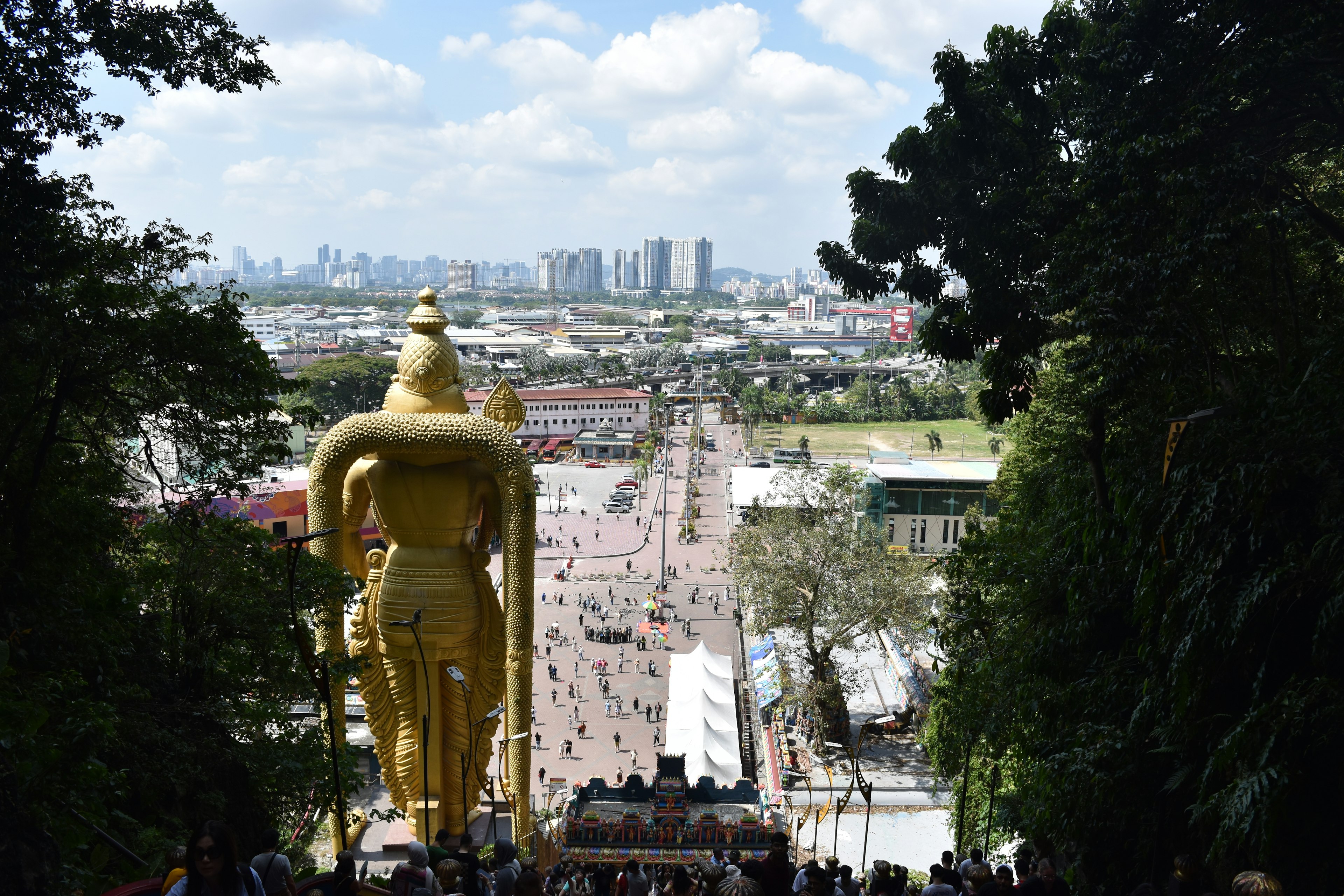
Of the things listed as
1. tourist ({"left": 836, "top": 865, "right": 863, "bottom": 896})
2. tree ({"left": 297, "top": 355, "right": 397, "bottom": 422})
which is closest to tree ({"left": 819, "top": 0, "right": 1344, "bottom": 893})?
tourist ({"left": 836, "top": 865, "right": 863, "bottom": 896})

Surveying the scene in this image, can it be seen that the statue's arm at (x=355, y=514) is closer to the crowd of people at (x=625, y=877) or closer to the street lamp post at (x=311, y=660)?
the street lamp post at (x=311, y=660)

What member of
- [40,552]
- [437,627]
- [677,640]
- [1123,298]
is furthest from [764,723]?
[40,552]

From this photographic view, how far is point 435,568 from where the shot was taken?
9.62 meters

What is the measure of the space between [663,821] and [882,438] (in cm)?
5343

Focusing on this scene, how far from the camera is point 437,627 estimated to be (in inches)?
381

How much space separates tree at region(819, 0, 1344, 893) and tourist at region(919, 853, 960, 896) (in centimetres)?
114

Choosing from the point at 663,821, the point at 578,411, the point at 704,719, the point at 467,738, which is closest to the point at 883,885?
the point at 467,738

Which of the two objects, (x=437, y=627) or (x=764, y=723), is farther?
(x=764, y=723)

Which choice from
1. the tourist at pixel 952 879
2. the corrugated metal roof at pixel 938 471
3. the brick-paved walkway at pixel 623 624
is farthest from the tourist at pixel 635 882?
the corrugated metal roof at pixel 938 471

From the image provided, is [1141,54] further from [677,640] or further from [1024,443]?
[677,640]

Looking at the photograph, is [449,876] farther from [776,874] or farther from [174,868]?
[776,874]

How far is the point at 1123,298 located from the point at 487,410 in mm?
5892

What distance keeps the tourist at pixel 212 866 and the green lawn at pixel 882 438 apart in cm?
5209

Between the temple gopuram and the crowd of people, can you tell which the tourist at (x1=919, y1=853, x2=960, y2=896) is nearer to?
the crowd of people
